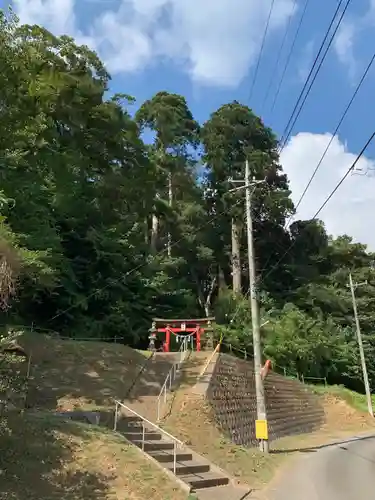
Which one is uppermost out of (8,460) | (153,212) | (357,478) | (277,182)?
(277,182)

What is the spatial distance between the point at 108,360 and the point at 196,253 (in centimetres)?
2139

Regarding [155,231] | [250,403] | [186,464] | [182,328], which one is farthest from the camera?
[155,231]

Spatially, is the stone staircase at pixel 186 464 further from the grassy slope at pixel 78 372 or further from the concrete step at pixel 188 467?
the grassy slope at pixel 78 372

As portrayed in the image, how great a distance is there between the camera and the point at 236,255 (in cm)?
3756

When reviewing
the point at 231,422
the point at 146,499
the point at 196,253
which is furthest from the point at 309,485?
the point at 196,253

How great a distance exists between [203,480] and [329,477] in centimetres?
387

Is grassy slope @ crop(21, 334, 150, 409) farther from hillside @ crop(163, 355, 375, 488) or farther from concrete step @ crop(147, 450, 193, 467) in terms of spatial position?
concrete step @ crop(147, 450, 193, 467)

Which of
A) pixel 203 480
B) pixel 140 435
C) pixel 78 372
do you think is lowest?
pixel 203 480

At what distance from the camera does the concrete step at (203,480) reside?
9.25 m

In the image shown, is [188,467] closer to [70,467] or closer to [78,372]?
[70,467]

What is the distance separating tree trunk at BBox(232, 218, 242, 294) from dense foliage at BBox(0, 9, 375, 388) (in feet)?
0.53

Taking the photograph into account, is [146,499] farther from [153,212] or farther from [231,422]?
[153,212]

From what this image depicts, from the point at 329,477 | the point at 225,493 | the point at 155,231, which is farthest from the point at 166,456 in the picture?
the point at 155,231

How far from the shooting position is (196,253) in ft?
127
